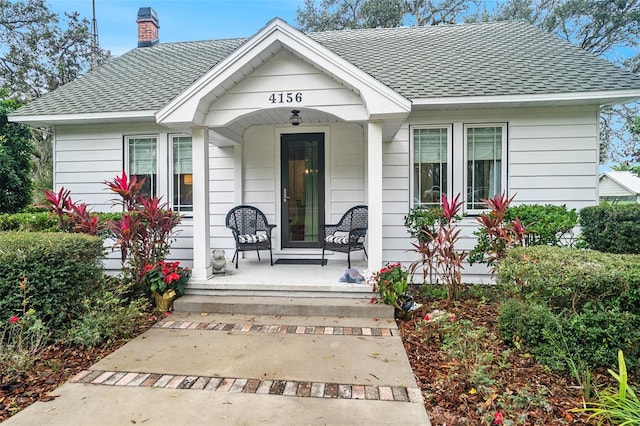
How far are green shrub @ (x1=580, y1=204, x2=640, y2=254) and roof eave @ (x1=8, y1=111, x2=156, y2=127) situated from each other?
6.80 metres

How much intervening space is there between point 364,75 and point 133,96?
4.53 m

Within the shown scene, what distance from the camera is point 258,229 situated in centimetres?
611

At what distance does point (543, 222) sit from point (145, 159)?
651cm

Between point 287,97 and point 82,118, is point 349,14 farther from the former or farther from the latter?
point 287,97

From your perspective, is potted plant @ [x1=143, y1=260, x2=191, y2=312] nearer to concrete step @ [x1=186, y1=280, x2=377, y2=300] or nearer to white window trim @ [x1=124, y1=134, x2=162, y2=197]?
concrete step @ [x1=186, y1=280, x2=377, y2=300]

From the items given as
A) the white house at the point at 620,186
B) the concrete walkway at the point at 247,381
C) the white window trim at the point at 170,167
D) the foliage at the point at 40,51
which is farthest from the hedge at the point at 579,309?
the white house at the point at 620,186

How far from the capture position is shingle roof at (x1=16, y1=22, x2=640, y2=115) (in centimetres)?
A: 527

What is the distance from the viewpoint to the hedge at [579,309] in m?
2.53

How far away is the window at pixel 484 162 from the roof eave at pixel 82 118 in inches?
207

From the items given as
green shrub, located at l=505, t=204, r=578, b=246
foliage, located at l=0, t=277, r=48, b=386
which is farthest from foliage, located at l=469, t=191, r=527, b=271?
foliage, located at l=0, t=277, r=48, b=386

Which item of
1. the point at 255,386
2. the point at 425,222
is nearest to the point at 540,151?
the point at 425,222

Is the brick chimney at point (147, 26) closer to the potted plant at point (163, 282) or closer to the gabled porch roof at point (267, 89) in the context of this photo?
the gabled porch roof at point (267, 89)

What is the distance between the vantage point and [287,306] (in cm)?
413

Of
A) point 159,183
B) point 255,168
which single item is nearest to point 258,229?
point 255,168
